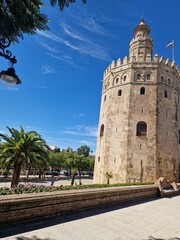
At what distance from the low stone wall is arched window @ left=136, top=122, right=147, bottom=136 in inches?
538

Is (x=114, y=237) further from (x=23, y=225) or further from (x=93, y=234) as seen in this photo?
(x=23, y=225)

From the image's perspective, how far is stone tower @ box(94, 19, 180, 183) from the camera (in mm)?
23188

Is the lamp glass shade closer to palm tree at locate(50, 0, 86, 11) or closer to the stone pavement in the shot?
palm tree at locate(50, 0, 86, 11)

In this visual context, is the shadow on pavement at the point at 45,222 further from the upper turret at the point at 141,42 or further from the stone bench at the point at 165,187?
the upper turret at the point at 141,42

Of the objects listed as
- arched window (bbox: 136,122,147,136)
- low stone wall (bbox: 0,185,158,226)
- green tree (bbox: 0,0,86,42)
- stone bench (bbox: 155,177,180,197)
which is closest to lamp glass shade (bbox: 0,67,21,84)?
green tree (bbox: 0,0,86,42)

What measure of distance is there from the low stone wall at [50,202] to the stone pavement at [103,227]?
0.95 ft

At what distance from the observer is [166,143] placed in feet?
79.9

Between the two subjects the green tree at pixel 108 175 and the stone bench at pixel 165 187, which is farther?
the green tree at pixel 108 175

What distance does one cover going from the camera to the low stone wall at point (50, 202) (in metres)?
6.03

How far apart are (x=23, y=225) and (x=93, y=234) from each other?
2.38 metres

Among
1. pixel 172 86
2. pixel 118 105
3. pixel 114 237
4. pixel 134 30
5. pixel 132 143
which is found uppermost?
pixel 134 30

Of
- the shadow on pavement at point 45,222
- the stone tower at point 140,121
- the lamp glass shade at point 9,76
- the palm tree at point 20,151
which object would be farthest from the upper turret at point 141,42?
the lamp glass shade at point 9,76

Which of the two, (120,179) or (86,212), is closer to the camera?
(86,212)

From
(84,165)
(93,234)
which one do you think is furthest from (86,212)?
(84,165)
